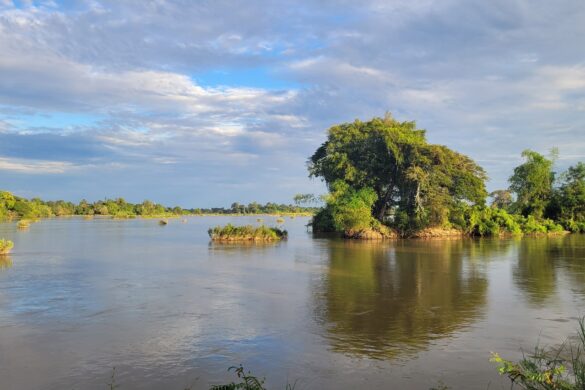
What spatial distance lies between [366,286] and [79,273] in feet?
40.5

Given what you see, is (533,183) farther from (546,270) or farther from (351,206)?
(546,270)

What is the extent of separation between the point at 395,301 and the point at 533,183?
49066 millimetres

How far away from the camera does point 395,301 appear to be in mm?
15047

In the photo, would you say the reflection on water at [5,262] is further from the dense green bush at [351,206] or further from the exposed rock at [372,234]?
the exposed rock at [372,234]

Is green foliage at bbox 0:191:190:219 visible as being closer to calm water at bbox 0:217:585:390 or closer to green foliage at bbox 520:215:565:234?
green foliage at bbox 520:215:565:234

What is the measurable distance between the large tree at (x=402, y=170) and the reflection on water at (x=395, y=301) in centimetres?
1733

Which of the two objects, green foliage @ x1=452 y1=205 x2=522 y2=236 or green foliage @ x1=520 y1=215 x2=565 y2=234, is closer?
green foliage @ x1=452 y1=205 x2=522 y2=236

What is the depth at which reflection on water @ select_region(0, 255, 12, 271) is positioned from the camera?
75.2ft

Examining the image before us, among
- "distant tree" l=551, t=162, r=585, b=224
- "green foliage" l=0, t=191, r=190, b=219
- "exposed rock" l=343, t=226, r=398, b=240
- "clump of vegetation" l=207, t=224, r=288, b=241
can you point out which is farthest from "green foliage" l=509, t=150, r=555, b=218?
"green foliage" l=0, t=191, r=190, b=219

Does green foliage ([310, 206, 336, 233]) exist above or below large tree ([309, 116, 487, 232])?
below

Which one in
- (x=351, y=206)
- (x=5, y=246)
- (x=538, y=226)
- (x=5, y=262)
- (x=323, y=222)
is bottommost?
(x=5, y=262)

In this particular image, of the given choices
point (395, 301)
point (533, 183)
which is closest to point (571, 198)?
point (533, 183)

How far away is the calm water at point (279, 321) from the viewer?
8875 mm

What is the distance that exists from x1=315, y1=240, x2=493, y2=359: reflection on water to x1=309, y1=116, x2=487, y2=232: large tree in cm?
1733
